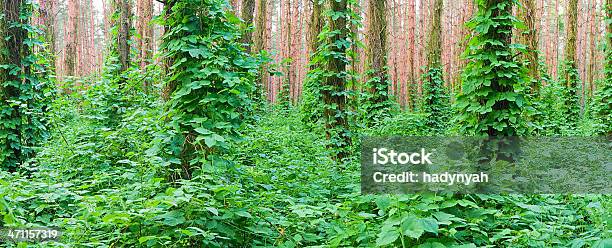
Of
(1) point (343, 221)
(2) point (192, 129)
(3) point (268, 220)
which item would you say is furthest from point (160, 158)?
(1) point (343, 221)

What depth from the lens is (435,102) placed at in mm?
12469

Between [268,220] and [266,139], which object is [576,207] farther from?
[266,139]

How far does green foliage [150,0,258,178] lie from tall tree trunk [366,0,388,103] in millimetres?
6761

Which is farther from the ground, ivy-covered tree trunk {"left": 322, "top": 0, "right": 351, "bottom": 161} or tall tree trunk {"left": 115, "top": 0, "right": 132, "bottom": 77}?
tall tree trunk {"left": 115, "top": 0, "right": 132, "bottom": 77}

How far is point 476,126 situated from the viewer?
494 centimetres

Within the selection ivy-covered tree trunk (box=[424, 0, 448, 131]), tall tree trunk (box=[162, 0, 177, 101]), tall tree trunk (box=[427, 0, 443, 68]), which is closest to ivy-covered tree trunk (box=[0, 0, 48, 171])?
tall tree trunk (box=[162, 0, 177, 101])

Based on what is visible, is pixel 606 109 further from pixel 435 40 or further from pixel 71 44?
pixel 71 44

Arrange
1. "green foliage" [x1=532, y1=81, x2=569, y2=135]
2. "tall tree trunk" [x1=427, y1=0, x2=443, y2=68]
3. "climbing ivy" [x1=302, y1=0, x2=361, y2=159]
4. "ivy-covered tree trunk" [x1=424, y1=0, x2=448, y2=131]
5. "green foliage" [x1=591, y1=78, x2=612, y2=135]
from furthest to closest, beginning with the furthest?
1. "tall tree trunk" [x1=427, y1=0, x2=443, y2=68]
2. "ivy-covered tree trunk" [x1=424, y1=0, x2=448, y2=131]
3. "green foliage" [x1=532, y1=81, x2=569, y2=135]
4. "green foliage" [x1=591, y1=78, x2=612, y2=135]
5. "climbing ivy" [x1=302, y1=0, x2=361, y2=159]

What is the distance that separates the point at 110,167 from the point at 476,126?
162 inches

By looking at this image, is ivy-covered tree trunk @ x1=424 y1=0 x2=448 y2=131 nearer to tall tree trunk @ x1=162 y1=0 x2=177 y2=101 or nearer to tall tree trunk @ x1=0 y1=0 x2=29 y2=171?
tall tree trunk @ x1=162 y1=0 x2=177 y2=101

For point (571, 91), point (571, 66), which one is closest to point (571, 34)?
point (571, 66)

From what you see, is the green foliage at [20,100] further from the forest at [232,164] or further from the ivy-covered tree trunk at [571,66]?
the ivy-covered tree trunk at [571,66]

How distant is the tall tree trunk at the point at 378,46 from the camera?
10.7 metres

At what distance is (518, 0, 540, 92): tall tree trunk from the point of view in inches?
410
